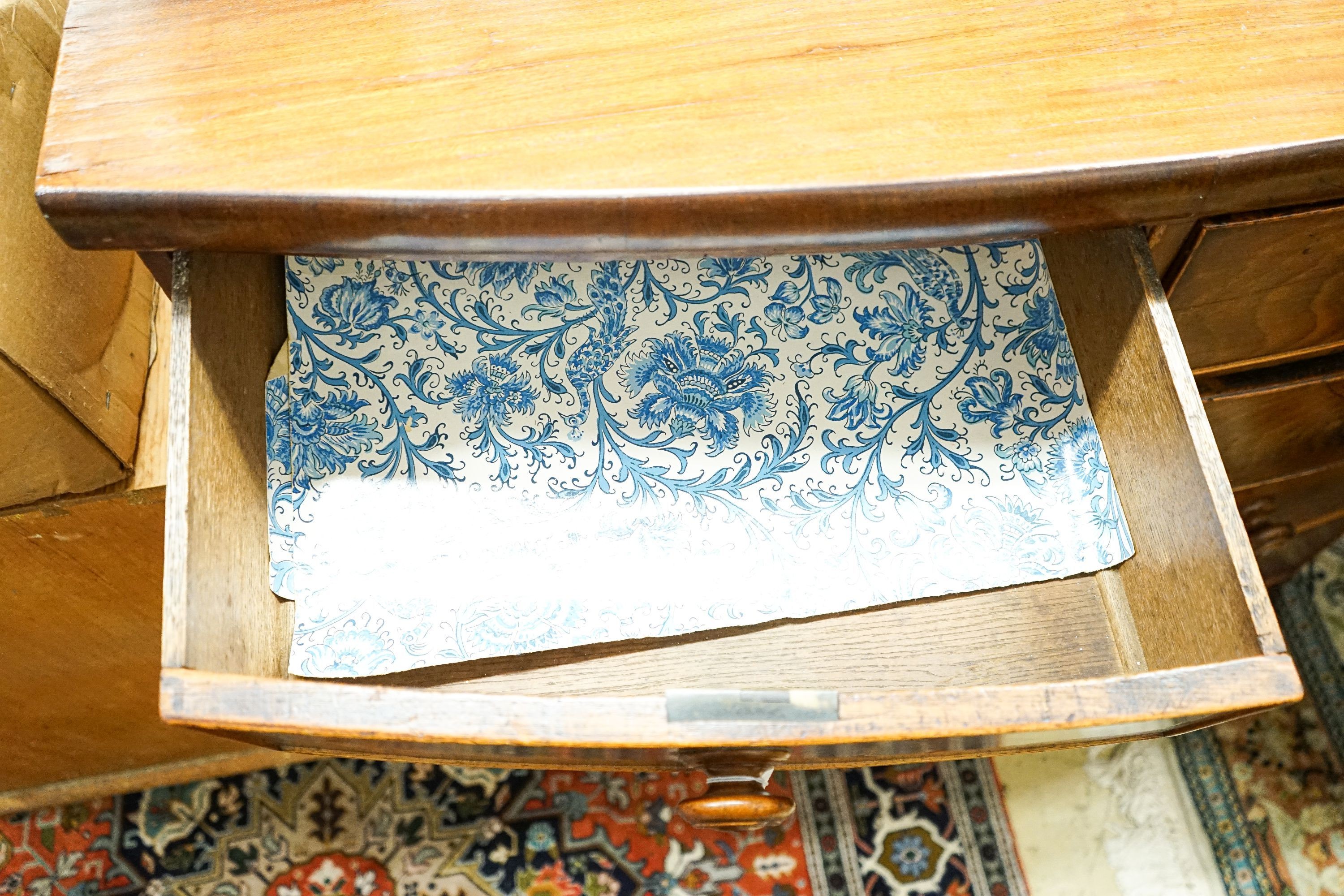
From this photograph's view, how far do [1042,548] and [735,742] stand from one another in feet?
0.78

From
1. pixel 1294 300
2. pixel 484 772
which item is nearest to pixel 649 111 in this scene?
pixel 1294 300

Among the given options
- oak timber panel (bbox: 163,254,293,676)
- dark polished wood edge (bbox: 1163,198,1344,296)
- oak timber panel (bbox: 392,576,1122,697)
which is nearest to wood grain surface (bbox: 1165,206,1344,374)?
dark polished wood edge (bbox: 1163,198,1344,296)

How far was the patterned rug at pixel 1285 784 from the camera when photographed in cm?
95

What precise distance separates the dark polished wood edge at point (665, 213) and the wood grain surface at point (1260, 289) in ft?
0.18

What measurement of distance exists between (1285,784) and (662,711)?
86cm

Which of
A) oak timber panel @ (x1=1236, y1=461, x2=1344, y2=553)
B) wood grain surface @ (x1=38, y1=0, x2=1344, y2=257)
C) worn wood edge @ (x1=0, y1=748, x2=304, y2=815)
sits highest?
wood grain surface @ (x1=38, y1=0, x2=1344, y2=257)

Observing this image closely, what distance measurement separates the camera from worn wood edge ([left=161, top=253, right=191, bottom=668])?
0.43m

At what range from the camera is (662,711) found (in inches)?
16.0

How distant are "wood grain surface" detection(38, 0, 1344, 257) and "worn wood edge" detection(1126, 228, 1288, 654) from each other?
45 millimetres

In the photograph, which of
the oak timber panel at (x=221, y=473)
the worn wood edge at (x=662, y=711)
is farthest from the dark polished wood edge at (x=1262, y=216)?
the oak timber panel at (x=221, y=473)

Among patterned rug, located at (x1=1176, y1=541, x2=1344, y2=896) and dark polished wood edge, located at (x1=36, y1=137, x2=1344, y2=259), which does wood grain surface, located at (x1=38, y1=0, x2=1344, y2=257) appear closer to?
dark polished wood edge, located at (x1=36, y1=137, x2=1344, y2=259)

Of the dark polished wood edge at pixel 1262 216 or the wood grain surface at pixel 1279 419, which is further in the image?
the wood grain surface at pixel 1279 419

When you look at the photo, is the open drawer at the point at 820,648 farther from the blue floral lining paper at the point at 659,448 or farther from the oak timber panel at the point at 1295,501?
the oak timber panel at the point at 1295,501

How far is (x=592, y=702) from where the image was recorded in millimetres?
404
